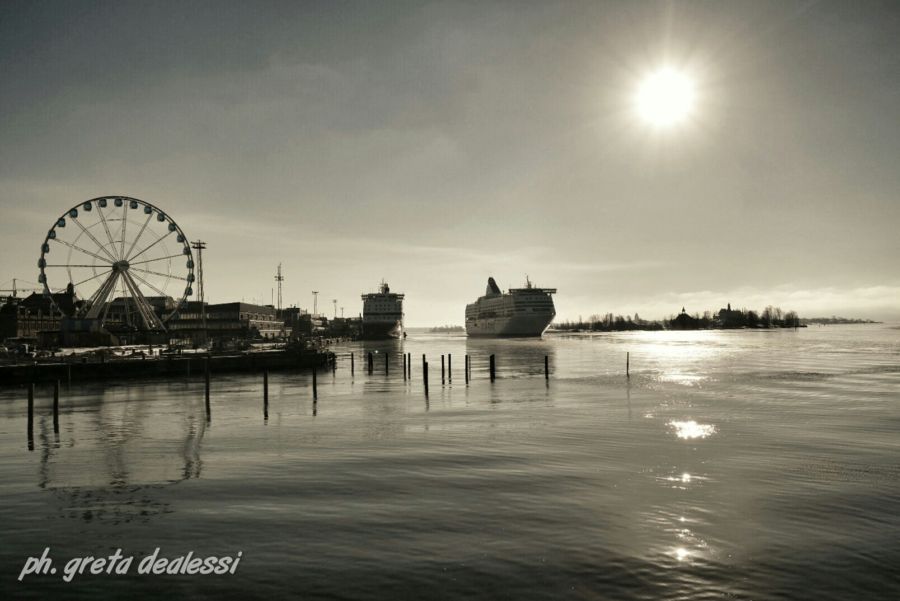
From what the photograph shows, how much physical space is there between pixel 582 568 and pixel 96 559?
28.9 feet

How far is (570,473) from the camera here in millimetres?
16438

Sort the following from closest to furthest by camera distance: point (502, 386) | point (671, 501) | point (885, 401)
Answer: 1. point (671, 501)
2. point (885, 401)
3. point (502, 386)

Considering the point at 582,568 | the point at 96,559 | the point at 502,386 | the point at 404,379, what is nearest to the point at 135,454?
the point at 96,559

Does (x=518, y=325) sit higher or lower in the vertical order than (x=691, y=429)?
higher

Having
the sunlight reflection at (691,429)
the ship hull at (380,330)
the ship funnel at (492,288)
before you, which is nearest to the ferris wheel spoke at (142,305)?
the sunlight reflection at (691,429)

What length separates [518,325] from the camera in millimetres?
158625

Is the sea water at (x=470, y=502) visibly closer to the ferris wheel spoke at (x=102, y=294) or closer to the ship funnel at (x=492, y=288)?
the ferris wheel spoke at (x=102, y=294)

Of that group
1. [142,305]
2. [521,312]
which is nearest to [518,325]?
[521,312]

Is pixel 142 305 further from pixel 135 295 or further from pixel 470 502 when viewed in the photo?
pixel 470 502

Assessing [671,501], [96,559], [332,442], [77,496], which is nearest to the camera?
[96,559]

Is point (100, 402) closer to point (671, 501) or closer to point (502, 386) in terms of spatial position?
point (502, 386)

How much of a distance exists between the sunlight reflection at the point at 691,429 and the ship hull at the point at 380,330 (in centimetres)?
15978

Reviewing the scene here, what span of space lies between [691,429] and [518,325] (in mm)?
135028

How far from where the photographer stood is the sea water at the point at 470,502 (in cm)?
959
